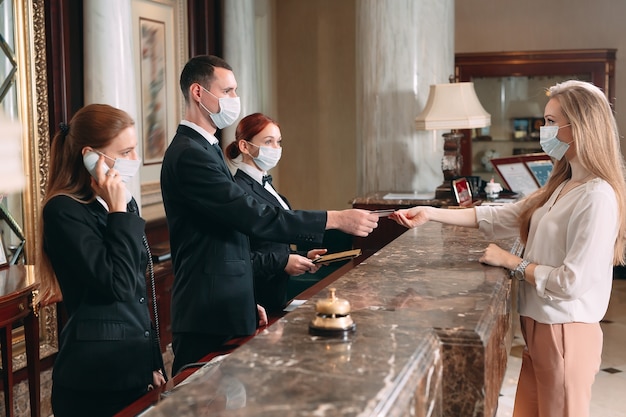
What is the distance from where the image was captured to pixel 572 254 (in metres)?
2.55

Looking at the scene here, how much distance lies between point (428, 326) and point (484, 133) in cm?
782

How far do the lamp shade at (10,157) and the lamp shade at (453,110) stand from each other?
2.99 metres

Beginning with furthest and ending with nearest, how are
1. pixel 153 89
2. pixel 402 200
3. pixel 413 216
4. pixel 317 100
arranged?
1. pixel 317 100
2. pixel 153 89
3. pixel 402 200
4. pixel 413 216

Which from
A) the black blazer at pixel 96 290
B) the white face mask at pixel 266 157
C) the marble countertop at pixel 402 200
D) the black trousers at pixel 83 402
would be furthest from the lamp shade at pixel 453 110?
the black trousers at pixel 83 402

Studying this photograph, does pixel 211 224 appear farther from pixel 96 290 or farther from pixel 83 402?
pixel 83 402

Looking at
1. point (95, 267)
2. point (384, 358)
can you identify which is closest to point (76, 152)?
point (95, 267)

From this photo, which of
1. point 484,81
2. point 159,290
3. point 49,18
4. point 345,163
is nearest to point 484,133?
point 484,81

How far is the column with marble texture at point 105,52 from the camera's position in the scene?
522cm

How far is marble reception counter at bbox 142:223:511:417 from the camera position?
148 cm

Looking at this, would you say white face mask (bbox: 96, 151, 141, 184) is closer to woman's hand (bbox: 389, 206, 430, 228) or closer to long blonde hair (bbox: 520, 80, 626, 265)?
woman's hand (bbox: 389, 206, 430, 228)

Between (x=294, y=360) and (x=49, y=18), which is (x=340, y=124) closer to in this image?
(x=49, y=18)

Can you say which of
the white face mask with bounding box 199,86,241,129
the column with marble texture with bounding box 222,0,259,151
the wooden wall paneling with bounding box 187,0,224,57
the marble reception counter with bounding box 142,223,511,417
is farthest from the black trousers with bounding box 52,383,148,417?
the column with marble texture with bounding box 222,0,259,151

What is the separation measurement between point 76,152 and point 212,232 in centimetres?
64

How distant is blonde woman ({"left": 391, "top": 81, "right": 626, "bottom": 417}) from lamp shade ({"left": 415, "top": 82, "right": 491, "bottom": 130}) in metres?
3.37
